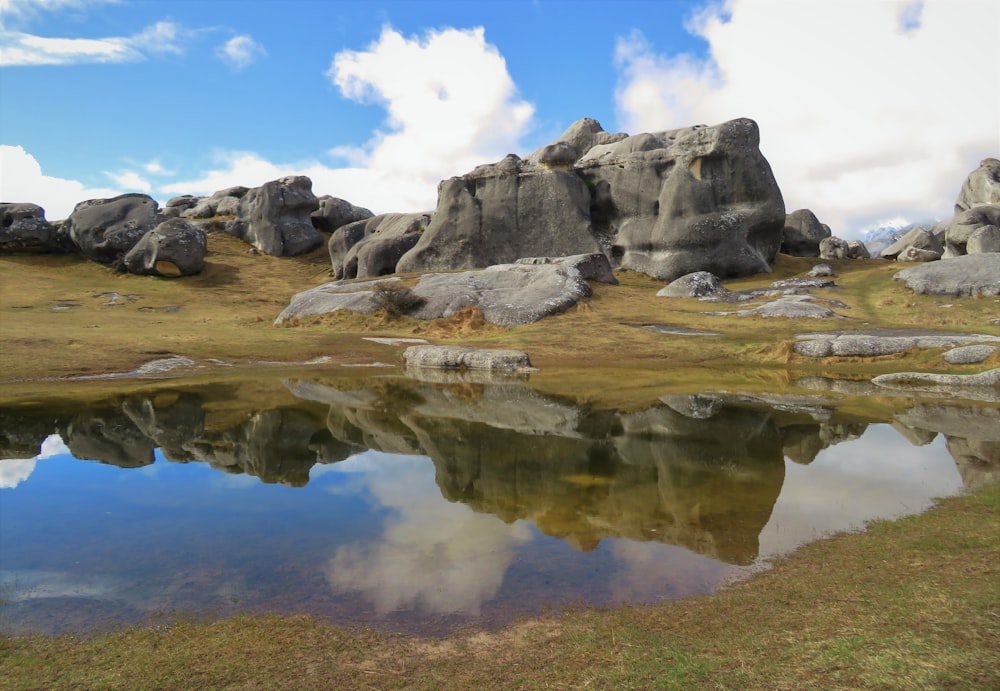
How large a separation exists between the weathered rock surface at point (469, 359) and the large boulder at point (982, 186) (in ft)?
221

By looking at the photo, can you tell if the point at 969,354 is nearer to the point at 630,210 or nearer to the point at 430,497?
the point at 430,497

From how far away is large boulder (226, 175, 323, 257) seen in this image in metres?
62.1

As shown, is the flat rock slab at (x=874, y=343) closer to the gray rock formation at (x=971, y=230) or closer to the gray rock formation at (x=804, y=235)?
the gray rock formation at (x=971, y=230)

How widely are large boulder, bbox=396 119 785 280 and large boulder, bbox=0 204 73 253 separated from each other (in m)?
29.1

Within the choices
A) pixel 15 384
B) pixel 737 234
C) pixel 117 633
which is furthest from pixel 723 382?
pixel 737 234

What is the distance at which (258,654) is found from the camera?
5391 millimetres

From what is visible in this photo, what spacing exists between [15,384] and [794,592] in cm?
2227

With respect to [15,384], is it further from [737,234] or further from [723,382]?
[737,234]

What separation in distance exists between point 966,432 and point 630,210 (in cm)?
3784

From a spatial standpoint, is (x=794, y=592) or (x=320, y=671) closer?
(x=320, y=671)

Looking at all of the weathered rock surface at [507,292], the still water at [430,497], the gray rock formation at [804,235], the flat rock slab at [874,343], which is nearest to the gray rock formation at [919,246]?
the gray rock formation at [804,235]

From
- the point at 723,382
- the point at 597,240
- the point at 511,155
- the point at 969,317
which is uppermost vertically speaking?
the point at 511,155

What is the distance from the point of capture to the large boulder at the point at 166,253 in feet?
160

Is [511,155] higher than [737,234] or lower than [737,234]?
higher
